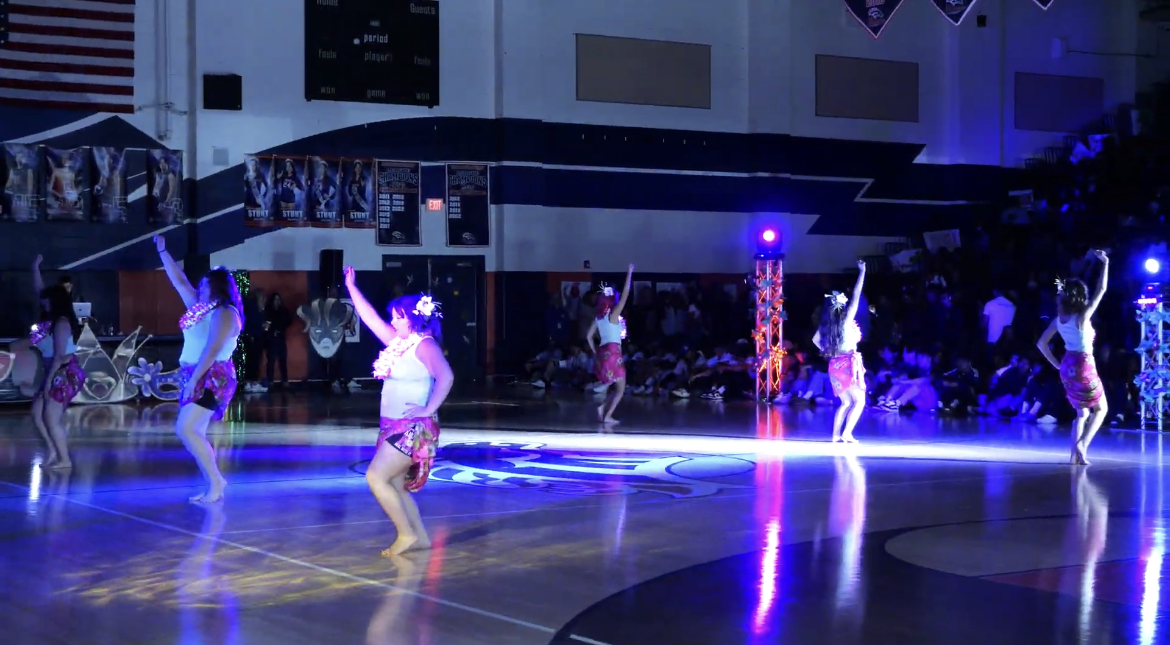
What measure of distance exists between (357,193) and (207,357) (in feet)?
52.3

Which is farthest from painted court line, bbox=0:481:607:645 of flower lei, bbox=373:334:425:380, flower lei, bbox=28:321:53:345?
flower lei, bbox=28:321:53:345

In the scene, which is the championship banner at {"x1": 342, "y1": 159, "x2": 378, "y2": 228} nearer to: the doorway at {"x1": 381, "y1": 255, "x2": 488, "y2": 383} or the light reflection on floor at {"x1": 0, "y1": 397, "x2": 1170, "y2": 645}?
the doorway at {"x1": 381, "y1": 255, "x2": 488, "y2": 383}

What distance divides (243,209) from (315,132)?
6.57ft

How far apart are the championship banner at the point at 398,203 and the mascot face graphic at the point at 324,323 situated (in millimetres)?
1630

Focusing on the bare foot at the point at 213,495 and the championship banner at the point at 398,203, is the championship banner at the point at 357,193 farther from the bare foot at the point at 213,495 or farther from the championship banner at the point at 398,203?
the bare foot at the point at 213,495

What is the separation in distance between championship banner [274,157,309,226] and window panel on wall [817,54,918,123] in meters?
11.2

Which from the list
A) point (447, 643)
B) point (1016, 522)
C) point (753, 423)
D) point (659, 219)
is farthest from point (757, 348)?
point (447, 643)

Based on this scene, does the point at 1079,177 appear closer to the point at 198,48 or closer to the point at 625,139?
the point at 625,139

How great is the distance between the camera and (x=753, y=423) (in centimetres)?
1709

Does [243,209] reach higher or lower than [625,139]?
lower

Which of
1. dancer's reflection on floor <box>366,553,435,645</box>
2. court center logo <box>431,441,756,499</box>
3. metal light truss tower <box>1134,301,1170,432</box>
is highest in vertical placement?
metal light truss tower <box>1134,301,1170,432</box>

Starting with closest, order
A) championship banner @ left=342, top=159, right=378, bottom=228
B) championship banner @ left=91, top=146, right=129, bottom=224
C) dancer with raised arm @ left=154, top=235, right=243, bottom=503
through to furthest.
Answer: dancer with raised arm @ left=154, top=235, right=243, bottom=503
championship banner @ left=91, top=146, right=129, bottom=224
championship banner @ left=342, top=159, right=378, bottom=228

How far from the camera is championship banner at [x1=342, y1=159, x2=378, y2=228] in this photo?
24844 mm

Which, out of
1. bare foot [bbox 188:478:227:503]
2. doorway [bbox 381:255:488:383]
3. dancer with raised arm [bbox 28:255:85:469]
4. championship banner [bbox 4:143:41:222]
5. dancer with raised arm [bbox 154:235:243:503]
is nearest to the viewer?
dancer with raised arm [bbox 154:235:243:503]
